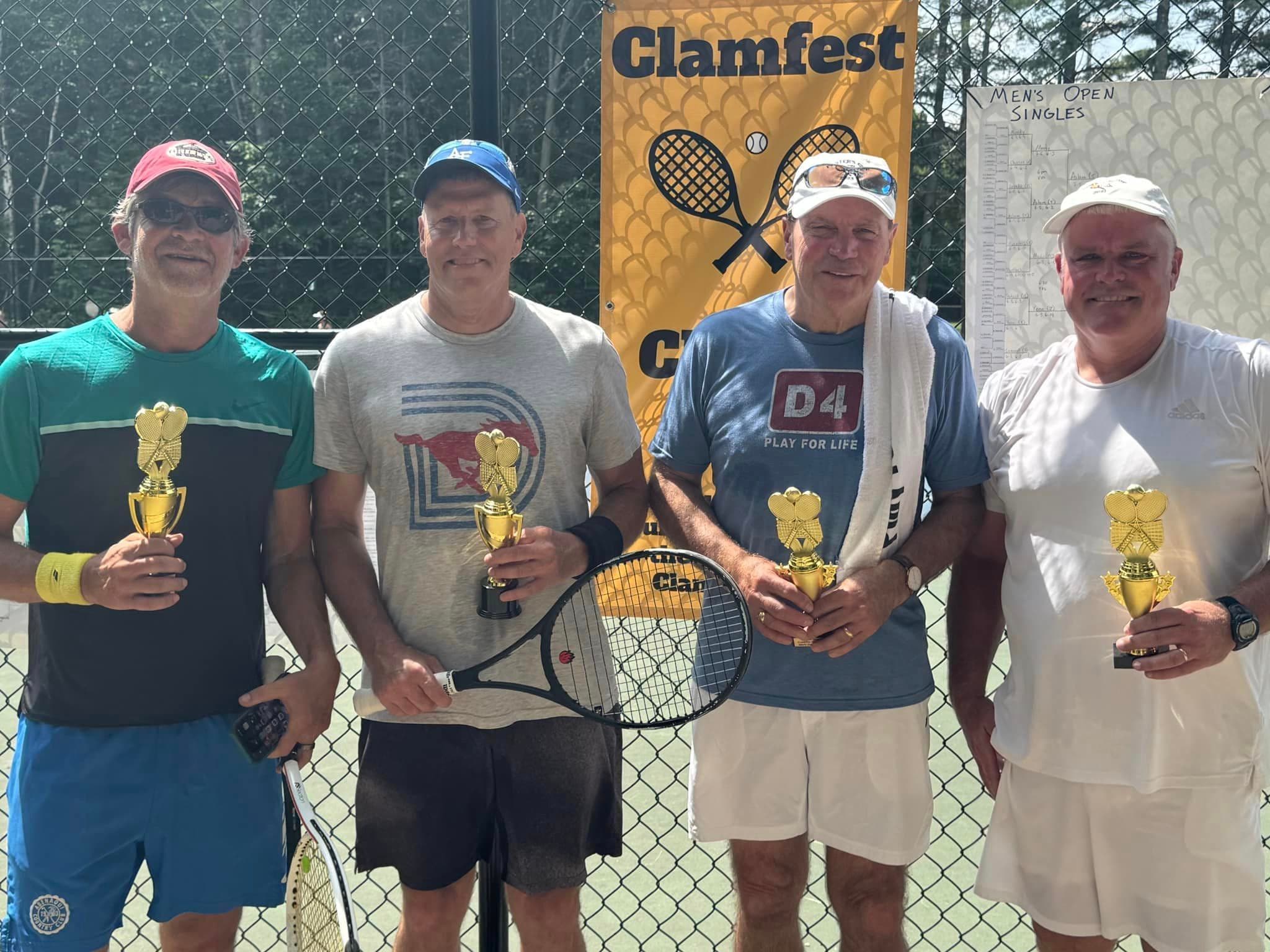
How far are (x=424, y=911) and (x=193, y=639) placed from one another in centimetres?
71

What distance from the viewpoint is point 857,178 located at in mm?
2420

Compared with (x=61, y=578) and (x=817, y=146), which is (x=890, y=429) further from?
(x=61, y=578)

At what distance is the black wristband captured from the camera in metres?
2.33

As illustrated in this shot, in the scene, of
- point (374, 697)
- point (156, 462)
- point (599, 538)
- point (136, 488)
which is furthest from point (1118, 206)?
point (136, 488)

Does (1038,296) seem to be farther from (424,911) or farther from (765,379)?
(424,911)

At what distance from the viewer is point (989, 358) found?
2.96 meters

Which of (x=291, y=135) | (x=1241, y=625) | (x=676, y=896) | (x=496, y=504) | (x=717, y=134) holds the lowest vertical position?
(x=676, y=896)

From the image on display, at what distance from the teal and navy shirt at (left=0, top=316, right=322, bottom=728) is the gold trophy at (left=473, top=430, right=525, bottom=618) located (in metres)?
0.46

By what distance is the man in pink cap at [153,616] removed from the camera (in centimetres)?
224

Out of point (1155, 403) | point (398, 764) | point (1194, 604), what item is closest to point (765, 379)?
point (1155, 403)

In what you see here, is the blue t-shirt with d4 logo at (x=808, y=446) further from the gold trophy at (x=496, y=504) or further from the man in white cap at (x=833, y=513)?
the gold trophy at (x=496, y=504)

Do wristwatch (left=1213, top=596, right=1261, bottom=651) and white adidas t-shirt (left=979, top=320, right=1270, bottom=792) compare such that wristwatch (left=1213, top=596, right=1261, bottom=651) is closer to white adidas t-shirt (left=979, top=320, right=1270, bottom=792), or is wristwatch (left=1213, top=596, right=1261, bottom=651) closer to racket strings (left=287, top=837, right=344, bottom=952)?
white adidas t-shirt (left=979, top=320, right=1270, bottom=792)

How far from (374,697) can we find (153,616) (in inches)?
17.8

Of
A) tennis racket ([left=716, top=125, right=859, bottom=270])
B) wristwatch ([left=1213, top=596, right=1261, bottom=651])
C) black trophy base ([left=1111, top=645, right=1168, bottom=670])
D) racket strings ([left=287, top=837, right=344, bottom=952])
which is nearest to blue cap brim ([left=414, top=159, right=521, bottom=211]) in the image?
tennis racket ([left=716, top=125, right=859, bottom=270])
